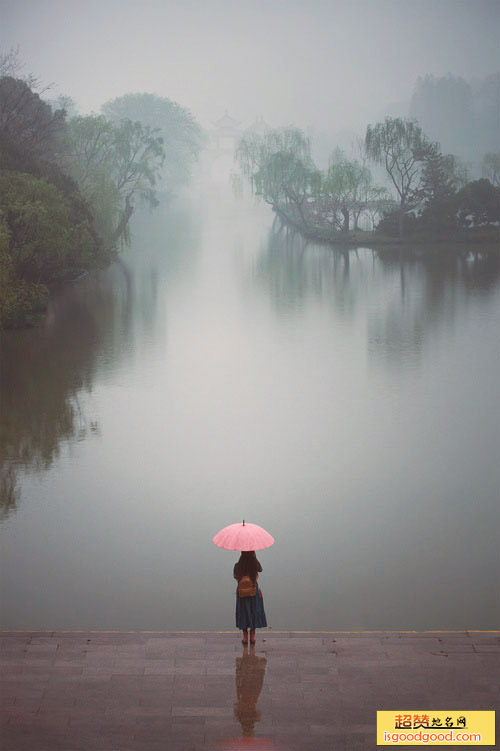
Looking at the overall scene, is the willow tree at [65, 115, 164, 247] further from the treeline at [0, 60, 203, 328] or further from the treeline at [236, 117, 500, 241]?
the treeline at [236, 117, 500, 241]

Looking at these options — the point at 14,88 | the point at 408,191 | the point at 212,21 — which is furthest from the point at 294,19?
the point at 14,88

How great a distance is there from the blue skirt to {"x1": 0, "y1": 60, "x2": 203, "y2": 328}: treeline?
10.6 metres

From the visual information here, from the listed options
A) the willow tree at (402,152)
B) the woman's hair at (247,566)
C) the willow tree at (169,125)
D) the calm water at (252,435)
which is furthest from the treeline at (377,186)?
the woman's hair at (247,566)

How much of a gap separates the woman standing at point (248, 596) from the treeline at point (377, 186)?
11.5 meters

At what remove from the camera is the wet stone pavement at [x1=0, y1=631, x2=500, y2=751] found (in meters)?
5.11

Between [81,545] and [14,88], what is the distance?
999 centimetres

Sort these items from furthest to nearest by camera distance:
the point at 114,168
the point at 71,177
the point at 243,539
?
the point at 114,168 < the point at 71,177 < the point at 243,539

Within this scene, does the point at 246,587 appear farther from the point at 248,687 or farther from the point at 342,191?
the point at 342,191

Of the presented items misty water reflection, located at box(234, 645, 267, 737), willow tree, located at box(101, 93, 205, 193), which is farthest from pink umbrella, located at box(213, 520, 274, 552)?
willow tree, located at box(101, 93, 205, 193)

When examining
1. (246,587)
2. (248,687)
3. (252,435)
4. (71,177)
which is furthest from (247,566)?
(71,177)

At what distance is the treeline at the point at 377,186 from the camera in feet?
54.1

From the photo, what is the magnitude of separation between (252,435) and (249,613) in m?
6.91

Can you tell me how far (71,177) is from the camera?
1812 centimetres

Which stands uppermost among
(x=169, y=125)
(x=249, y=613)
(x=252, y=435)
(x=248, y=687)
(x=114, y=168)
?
(x=169, y=125)
